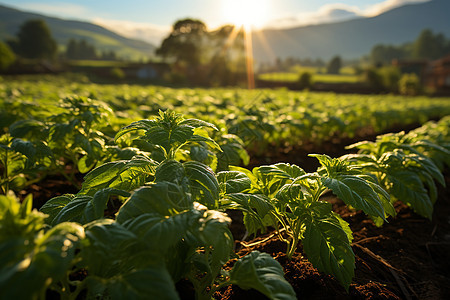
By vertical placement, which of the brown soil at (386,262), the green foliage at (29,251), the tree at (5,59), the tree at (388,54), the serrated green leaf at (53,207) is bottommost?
the brown soil at (386,262)

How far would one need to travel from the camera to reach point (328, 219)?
2.01m

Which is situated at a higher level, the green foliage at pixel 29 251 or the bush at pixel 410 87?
the green foliage at pixel 29 251

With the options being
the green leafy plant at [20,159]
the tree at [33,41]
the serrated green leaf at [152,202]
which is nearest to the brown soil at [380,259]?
the green leafy plant at [20,159]

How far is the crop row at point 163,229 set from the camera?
109cm

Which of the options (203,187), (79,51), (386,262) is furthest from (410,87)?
(79,51)

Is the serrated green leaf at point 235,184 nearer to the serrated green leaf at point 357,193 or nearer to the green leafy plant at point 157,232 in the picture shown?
the green leafy plant at point 157,232

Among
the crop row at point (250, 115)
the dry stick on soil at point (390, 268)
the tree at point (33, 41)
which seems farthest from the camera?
the tree at point (33, 41)

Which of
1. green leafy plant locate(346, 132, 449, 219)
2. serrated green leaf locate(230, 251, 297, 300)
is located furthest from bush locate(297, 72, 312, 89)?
serrated green leaf locate(230, 251, 297, 300)

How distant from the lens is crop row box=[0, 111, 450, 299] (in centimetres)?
109

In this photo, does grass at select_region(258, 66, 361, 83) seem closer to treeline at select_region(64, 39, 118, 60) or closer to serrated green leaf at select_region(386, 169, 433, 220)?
serrated green leaf at select_region(386, 169, 433, 220)

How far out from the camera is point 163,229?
49.4 inches

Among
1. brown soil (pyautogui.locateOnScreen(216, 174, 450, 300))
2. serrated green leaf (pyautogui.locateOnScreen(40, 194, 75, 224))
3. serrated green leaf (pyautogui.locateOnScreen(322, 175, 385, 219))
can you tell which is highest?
serrated green leaf (pyautogui.locateOnScreen(322, 175, 385, 219))

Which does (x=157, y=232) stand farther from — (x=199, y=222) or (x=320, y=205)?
(x=320, y=205)

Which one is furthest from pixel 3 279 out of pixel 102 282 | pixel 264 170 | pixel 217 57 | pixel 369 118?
pixel 217 57
